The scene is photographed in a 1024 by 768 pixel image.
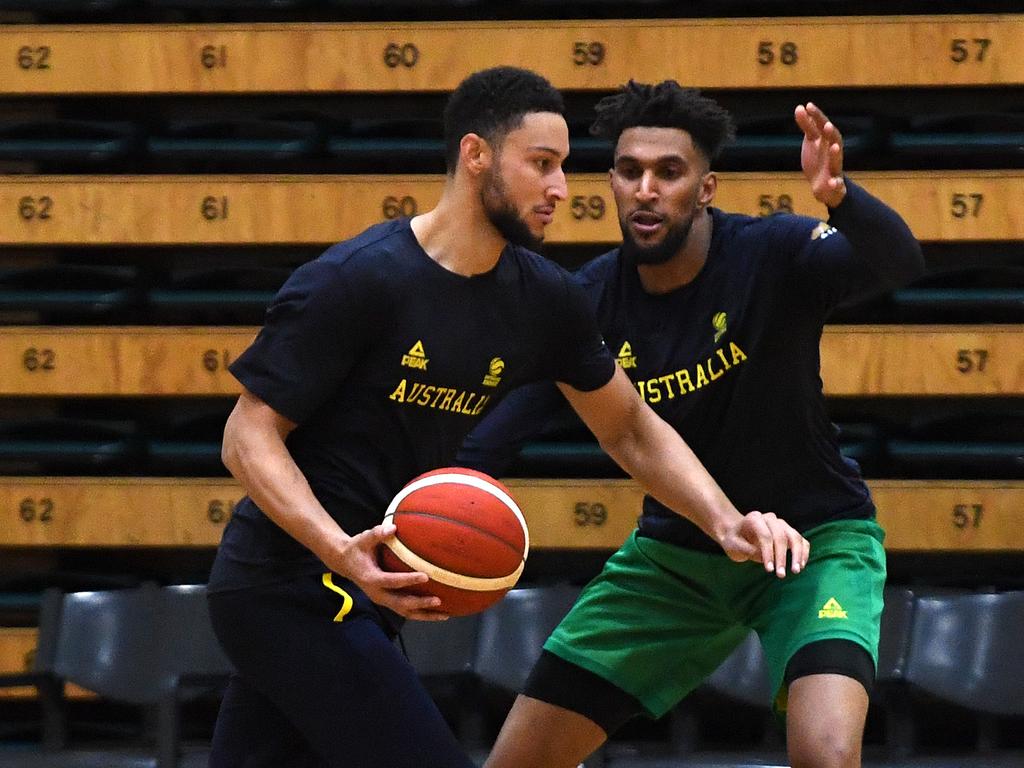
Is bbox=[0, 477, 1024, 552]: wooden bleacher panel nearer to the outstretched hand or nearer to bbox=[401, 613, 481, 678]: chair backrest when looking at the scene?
bbox=[401, 613, 481, 678]: chair backrest

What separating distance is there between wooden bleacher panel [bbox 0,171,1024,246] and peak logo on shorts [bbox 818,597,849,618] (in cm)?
285

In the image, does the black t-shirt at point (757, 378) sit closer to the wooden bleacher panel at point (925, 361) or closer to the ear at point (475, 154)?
the ear at point (475, 154)

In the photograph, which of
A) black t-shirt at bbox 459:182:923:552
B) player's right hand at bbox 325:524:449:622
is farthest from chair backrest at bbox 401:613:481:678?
player's right hand at bbox 325:524:449:622

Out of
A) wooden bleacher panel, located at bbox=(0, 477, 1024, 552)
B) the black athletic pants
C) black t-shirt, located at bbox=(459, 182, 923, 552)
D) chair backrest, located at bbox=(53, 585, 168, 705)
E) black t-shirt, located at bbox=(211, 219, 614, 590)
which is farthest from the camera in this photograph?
wooden bleacher panel, located at bbox=(0, 477, 1024, 552)

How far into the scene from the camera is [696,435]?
3846 millimetres

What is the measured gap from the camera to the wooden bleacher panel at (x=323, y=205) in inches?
245

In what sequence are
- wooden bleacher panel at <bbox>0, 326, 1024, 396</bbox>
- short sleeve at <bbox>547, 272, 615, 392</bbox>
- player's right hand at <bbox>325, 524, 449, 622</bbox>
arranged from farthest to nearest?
wooden bleacher panel at <bbox>0, 326, 1024, 396</bbox>
short sleeve at <bbox>547, 272, 615, 392</bbox>
player's right hand at <bbox>325, 524, 449, 622</bbox>

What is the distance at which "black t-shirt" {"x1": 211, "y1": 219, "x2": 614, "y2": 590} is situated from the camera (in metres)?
3.05

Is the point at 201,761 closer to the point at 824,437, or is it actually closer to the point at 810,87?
the point at 824,437

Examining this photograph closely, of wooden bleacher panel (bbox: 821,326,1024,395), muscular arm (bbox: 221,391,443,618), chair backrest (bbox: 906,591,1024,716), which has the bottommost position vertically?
chair backrest (bbox: 906,591,1024,716)

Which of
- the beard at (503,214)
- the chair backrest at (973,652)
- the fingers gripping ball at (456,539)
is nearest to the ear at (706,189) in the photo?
the beard at (503,214)

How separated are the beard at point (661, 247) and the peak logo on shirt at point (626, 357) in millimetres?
202

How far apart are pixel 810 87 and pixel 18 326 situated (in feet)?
10.5

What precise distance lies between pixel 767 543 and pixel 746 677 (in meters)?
2.29
